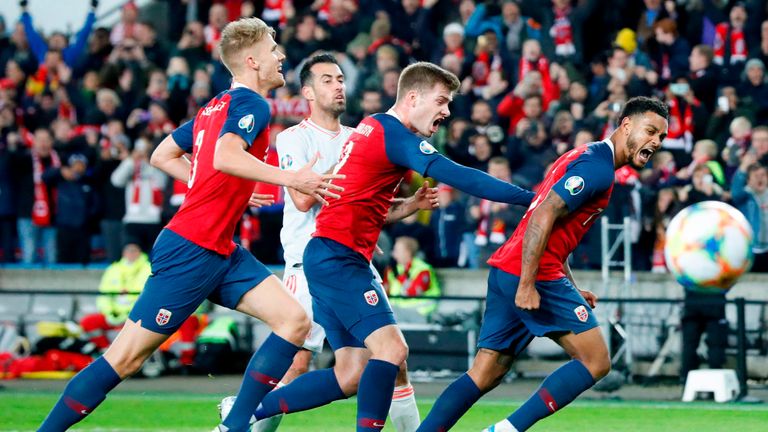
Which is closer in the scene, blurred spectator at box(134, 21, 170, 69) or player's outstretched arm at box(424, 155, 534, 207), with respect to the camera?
player's outstretched arm at box(424, 155, 534, 207)

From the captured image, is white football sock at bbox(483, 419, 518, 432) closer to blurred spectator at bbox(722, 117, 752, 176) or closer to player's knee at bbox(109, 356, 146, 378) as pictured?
player's knee at bbox(109, 356, 146, 378)

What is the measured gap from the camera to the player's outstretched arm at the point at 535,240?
7629 millimetres

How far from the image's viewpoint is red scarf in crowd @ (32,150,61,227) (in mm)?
17812

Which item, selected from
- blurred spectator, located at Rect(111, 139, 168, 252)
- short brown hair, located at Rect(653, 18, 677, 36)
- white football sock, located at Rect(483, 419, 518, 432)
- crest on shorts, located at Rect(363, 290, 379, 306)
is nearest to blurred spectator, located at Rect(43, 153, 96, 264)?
blurred spectator, located at Rect(111, 139, 168, 252)

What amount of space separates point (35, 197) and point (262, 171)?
11150 mm

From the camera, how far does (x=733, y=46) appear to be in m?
17.2

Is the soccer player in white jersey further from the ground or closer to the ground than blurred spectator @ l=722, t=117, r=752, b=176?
closer to the ground

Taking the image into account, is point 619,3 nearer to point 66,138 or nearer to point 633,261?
point 633,261

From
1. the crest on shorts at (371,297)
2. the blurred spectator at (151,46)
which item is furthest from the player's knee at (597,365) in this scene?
the blurred spectator at (151,46)

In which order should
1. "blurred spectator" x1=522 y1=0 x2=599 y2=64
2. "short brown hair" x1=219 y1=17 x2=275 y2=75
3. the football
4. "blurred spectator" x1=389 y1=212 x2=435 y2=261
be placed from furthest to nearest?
1. "blurred spectator" x1=522 y1=0 x2=599 y2=64
2. "blurred spectator" x1=389 y1=212 x2=435 y2=261
3. the football
4. "short brown hair" x1=219 y1=17 x2=275 y2=75

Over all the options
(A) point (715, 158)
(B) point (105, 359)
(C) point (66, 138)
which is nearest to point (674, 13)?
(A) point (715, 158)

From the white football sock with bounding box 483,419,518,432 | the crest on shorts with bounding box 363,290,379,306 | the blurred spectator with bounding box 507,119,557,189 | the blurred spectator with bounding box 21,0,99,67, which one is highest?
the blurred spectator with bounding box 21,0,99,67

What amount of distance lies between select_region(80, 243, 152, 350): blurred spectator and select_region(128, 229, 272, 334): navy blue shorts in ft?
20.5

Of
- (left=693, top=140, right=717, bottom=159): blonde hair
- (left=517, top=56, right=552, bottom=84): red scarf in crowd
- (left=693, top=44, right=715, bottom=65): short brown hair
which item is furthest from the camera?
(left=517, top=56, right=552, bottom=84): red scarf in crowd
